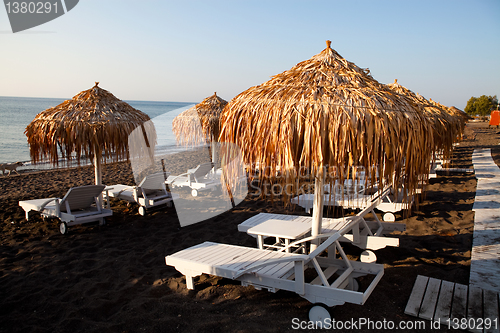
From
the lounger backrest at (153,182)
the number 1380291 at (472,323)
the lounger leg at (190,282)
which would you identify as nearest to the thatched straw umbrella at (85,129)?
the lounger backrest at (153,182)

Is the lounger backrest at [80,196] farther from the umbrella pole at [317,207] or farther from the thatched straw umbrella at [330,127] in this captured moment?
the umbrella pole at [317,207]

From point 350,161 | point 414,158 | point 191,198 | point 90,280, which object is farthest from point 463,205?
point 90,280

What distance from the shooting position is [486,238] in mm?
4453

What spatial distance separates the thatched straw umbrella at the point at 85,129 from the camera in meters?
5.68

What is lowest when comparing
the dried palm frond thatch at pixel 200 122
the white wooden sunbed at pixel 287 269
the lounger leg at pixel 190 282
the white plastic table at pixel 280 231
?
the lounger leg at pixel 190 282

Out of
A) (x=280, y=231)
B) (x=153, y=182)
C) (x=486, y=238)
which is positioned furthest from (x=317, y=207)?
(x=153, y=182)

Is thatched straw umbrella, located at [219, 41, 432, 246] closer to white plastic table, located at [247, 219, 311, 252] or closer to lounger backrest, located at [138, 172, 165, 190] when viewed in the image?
white plastic table, located at [247, 219, 311, 252]

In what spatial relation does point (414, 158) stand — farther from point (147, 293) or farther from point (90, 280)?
point (90, 280)

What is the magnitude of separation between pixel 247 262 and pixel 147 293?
1205mm

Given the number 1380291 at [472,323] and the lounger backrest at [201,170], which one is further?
the lounger backrest at [201,170]

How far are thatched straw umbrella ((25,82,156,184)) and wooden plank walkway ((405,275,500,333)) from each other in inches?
218

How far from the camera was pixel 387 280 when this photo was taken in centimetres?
346

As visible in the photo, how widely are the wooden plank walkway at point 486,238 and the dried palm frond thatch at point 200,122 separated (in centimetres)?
695


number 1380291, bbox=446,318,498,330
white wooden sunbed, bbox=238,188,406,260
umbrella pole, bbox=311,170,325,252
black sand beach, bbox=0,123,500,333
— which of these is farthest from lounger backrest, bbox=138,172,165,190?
number 1380291, bbox=446,318,498,330
